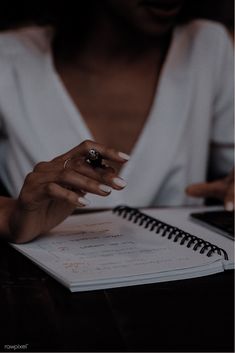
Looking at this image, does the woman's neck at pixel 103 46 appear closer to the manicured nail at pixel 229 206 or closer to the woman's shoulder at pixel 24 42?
the woman's shoulder at pixel 24 42

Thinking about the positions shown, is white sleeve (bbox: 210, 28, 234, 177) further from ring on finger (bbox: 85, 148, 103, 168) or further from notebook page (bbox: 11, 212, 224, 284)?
ring on finger (bbox: 85, 148, 103, 168)

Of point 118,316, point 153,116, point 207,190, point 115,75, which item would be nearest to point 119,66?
point 115,75

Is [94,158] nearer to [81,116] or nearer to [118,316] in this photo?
[118,316]

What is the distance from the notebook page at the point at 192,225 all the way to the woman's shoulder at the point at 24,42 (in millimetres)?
502

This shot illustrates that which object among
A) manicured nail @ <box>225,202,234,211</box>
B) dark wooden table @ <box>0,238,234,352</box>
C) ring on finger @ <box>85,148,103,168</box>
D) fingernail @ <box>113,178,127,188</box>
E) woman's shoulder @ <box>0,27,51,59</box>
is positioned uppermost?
woman's shoulder @ <box>0,27,51,59</box>

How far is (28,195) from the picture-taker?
2.41ft

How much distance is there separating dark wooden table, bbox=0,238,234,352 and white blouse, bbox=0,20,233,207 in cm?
55

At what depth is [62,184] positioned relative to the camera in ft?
2.33

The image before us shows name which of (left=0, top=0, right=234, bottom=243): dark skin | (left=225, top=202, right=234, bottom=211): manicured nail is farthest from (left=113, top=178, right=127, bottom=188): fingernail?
(left=0, top=0, right=234, bottom=243): dark skin

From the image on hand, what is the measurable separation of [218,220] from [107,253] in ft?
0.67

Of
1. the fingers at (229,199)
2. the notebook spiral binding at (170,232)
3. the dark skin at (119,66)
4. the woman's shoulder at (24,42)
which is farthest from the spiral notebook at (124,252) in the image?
the woman's shoulder at (24,42)

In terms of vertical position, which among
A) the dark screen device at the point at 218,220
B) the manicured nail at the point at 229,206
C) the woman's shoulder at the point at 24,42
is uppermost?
the woman's shoulder at the point at 24,42

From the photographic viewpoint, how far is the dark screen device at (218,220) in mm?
823

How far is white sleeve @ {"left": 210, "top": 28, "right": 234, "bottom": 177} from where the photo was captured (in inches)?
53.9
